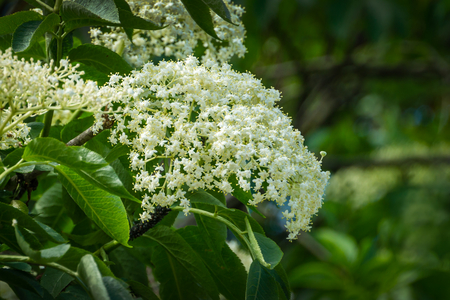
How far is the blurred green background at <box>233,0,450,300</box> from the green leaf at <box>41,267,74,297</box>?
8.52 ft

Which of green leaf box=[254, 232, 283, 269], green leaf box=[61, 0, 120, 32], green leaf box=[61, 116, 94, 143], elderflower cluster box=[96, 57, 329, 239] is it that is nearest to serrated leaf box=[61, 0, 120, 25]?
green leaf box=[61, 0, 120, 32]

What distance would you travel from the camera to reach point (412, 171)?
188 inches

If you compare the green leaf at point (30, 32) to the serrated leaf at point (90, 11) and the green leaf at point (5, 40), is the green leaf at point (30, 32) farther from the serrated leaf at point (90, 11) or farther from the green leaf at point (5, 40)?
the green leaf at point (5, 40)

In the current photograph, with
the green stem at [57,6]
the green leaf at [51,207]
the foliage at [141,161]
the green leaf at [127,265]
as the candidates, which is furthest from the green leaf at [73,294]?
the green stem at [57,6]

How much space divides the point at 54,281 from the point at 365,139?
17.2 ft

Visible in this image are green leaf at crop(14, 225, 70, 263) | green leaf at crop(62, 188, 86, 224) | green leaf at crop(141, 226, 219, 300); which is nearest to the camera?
green leaf at crop(14, 225, 70, 263)

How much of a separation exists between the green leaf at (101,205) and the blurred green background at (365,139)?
104 inches

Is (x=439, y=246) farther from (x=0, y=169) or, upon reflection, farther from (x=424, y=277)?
(x=0, y=169)

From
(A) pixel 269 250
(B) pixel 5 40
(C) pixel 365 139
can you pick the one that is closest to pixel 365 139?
(C) pixel 365 139

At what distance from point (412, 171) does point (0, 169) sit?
471 centimetres

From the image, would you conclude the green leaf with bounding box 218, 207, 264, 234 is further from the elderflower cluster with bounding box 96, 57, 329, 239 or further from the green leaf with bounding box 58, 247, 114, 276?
the green leaf with bounding box 58, 247, 114, 276

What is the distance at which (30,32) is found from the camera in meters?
0.79

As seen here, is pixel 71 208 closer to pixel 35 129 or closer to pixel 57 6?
pixel 35 129

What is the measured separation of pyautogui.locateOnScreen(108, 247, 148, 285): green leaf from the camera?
109 centimetres
